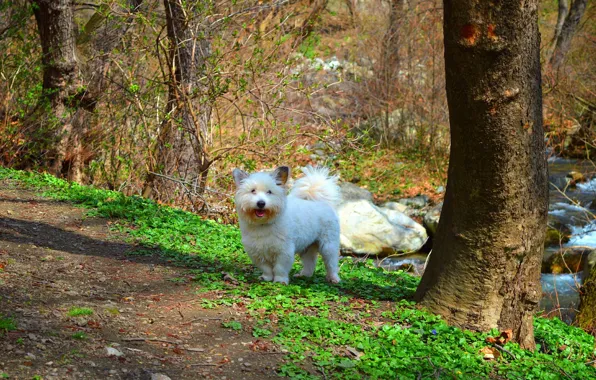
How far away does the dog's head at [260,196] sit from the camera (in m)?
6.28

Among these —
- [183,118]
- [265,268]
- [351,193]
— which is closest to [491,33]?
[265,268]

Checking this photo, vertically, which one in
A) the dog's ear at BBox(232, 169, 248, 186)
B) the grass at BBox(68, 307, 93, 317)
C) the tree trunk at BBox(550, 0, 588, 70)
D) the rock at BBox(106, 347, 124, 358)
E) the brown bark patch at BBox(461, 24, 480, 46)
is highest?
the tree trunk at BBox(550, 0, 588, 70)

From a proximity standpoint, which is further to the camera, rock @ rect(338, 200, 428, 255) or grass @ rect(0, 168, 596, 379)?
rock @ rect(338, 200, 428, 255)

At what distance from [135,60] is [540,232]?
8.47 meters

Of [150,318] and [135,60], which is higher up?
[135,60]

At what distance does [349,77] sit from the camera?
64.1 ft

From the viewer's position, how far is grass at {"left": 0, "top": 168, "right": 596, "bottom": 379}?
4.97 meters

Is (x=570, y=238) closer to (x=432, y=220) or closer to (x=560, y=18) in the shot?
(x=432, y=220)

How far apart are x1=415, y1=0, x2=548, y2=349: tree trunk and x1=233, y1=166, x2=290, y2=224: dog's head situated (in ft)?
5.22

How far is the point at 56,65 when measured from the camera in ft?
38.5

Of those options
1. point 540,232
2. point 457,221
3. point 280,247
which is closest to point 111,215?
point 280,247

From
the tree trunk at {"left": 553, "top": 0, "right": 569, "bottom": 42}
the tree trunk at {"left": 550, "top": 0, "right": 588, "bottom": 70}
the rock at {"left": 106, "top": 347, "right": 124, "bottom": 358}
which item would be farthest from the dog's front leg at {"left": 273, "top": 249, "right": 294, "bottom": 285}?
the tree trunk at {"left": 553, "top": 0, "right": 569, "bottom": 42}

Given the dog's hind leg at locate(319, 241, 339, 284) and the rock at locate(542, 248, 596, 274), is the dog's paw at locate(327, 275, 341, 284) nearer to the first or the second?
the dog's hind leg at locate(319, 241, 339, 284)

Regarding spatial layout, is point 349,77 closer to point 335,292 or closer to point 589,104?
point 589,104
